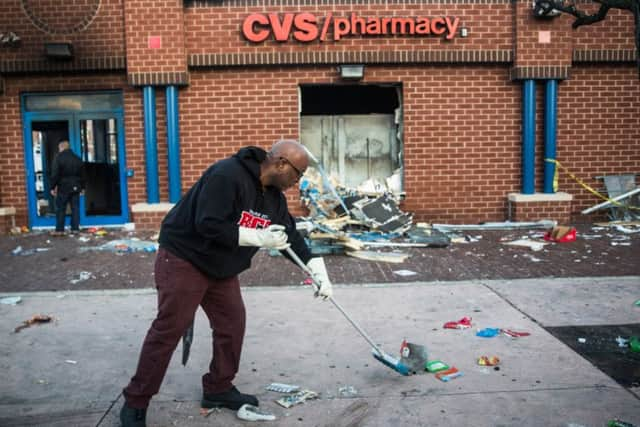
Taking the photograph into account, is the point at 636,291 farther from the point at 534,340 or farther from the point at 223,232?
the point at 223,232

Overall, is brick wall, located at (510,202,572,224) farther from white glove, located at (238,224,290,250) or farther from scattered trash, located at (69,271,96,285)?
white glove, located at (238,224,290,250)

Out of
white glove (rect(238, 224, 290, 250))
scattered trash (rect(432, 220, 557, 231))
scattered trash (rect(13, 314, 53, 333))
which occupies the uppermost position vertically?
white glove (rect(238, 224, 290, 250))

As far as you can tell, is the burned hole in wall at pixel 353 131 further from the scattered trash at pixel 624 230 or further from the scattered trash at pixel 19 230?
the scattered trash at pixel 19 230

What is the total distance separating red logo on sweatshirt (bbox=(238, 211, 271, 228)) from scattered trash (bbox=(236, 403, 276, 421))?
42.7 inches

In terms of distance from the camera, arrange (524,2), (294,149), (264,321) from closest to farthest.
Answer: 1. (294,149)
2. (264,321)
3. (524,2)

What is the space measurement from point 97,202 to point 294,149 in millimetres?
9880

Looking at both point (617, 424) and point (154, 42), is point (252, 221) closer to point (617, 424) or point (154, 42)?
point (617, 424)

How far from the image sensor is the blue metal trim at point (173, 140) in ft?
38.4

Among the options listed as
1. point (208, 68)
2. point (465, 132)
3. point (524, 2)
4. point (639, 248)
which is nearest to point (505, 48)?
point (524, 2)

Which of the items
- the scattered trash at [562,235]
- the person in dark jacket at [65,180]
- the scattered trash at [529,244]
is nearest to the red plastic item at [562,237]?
the scattered trash at [562,235]

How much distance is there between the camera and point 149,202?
11984 millimetres

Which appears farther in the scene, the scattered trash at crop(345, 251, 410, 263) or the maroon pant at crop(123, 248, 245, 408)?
the scattered trash at crop(345, 251, 410, 263)

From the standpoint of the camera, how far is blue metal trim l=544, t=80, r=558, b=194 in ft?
39.1

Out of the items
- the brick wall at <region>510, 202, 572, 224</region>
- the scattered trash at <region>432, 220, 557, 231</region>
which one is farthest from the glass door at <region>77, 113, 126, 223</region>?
the brick wall at <region>510, 202, 572, 224</region>
